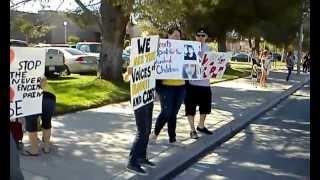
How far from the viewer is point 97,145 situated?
8273mm

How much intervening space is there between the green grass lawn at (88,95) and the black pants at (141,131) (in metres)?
5.22

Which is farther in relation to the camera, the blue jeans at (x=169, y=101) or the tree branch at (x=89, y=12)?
the tree branch at (x=89, y=12)

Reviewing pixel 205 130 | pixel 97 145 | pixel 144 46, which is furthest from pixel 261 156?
pixel 144 46

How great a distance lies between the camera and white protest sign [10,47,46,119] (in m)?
5.14

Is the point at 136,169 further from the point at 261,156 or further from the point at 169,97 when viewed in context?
the point at 261,156

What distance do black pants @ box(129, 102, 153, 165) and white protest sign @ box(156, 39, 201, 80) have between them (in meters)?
1.39

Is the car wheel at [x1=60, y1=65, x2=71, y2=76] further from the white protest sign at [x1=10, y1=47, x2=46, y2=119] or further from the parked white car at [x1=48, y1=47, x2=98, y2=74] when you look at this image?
the white protest sign at [x1=10, y1=47, x2=46, y2=119]

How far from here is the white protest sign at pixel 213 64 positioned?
995 cm

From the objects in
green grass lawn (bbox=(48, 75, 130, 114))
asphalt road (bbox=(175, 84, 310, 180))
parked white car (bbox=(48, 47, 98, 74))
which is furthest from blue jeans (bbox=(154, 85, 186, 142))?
parked white car (bbox=(48, 47, 98, 74))

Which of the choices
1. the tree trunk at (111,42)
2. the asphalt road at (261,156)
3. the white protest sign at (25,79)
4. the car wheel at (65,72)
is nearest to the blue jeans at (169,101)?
the asphalt road at (261,156)

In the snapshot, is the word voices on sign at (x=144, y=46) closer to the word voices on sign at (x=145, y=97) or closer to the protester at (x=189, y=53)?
the word voices on sign at (x=145, y=97)
